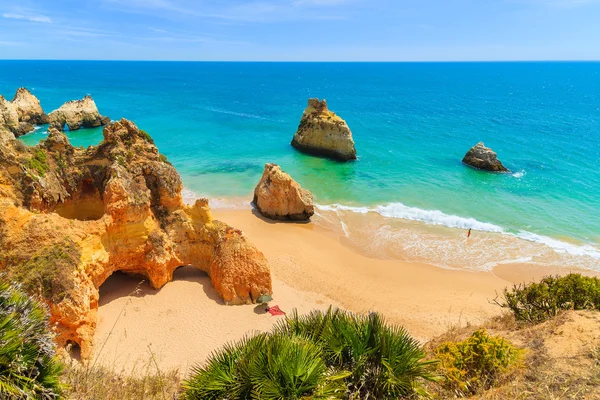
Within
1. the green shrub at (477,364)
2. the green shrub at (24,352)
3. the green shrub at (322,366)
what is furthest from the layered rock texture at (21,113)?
the green shrub at (477,364)

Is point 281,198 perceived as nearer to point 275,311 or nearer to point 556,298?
point 275,311

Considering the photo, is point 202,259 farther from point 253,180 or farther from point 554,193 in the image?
point 554,193

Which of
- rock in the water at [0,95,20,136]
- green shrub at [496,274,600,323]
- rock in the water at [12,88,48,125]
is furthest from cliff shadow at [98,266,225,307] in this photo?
rock in the water at [12,88,48,125]

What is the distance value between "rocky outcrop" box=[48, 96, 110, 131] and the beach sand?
45.7 meters

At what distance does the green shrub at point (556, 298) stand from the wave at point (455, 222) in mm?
15310

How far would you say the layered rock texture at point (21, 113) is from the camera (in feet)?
168

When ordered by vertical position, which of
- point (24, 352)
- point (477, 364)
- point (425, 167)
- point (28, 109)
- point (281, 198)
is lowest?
point (281, 198)

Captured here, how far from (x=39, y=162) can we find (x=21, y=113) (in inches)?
2200

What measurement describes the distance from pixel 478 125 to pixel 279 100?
166 ft

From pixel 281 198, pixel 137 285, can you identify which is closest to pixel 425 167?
pixel 281 198

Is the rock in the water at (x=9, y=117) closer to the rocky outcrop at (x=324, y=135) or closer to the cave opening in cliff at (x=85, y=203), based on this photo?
the rocky outcrop at (x=324, y=135)

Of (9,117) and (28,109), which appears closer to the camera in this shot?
(9,117)

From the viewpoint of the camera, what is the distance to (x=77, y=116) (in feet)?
192

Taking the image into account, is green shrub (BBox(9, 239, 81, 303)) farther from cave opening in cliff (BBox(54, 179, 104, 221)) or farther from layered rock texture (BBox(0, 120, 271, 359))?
cave opening in cliff (BBox(54, 179, 104, 221))
